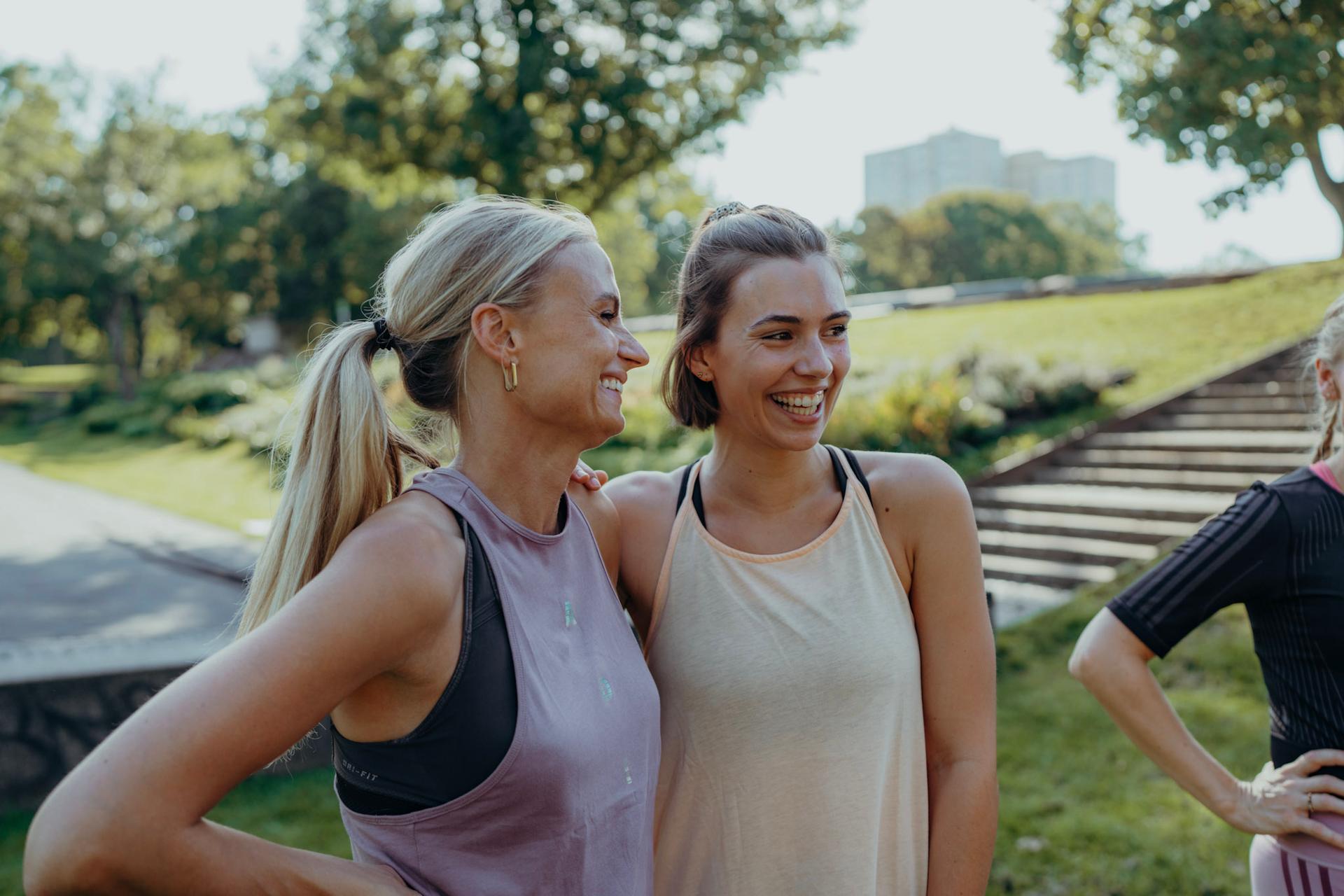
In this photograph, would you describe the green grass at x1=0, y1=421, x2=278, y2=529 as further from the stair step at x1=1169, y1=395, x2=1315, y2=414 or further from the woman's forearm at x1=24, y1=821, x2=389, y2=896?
the stair step at x1=1169, y1=395, x2=1315, y2=414

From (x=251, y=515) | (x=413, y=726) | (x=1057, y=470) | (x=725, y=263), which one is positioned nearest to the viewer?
(x=413, y=726)

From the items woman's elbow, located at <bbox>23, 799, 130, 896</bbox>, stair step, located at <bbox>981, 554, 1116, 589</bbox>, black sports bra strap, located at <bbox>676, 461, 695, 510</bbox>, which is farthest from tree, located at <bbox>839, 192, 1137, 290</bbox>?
woman's elbow, located at <bbox>23, 799, 130, 896</bbox>

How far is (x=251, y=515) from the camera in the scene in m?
14.4

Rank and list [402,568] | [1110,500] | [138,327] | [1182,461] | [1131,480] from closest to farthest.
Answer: [402,568], [1110,500], [1131,480], [1182,461], [138,327]

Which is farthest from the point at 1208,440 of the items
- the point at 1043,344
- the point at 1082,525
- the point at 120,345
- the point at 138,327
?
the point at 138,327

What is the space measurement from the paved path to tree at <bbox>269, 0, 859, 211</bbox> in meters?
10.3

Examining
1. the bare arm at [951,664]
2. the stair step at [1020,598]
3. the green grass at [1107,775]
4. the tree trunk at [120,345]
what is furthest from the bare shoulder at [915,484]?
the tree trunk at [120,345]

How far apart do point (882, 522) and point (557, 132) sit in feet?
68.5

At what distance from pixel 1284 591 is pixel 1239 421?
11.1 m

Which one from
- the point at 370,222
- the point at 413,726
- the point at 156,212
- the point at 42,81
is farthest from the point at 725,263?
the point at 42,81

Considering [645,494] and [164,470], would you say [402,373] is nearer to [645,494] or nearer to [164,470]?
[645,494]

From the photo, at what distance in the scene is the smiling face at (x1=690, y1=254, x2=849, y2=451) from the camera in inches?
90.7

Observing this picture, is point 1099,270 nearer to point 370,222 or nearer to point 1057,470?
point 370,222

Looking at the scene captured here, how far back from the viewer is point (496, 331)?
201cm
